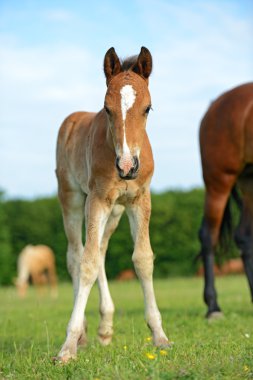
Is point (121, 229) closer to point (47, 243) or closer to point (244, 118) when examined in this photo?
point (47, 243)

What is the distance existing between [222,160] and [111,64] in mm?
3370

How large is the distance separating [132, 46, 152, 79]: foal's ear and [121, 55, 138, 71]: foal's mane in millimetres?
76

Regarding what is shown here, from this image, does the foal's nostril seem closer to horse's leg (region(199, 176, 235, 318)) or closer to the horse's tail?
horse's leg (region(199, 176, 235, 318))

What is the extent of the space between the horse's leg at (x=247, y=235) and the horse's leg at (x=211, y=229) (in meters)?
0.45

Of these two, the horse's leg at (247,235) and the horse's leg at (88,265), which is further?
the horse's leg at (247,235)

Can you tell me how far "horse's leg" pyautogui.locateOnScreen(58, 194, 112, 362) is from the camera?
204 inches

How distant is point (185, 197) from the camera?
976 inches

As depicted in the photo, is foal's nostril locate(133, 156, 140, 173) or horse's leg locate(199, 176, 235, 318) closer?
foal's nostril locate(133, 156, 140, 173)

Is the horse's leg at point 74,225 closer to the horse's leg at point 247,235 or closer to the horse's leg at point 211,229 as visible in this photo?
the horse's leg at point 211,229

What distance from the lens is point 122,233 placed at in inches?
930

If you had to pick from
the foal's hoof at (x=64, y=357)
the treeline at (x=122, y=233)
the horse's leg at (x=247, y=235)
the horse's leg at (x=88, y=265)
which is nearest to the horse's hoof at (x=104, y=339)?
the horse's leg at (x=88, y=265)

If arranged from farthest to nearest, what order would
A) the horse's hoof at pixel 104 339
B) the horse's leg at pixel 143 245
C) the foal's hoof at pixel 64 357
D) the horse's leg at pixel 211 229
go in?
the horse's leg at pixel 211 229 → the horse's hoof at pixel 104 339 → the horse's leg at pixel 143 245 → the foal's hoof at pixel 64 357

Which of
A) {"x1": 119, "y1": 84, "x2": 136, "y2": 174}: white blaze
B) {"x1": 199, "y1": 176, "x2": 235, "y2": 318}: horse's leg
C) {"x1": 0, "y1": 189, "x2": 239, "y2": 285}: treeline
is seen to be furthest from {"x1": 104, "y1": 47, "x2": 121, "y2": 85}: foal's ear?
{"x1": 0, "y1": 189, "x2": 239, "y2": 285}: treeline

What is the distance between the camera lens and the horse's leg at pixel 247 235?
362 inches
